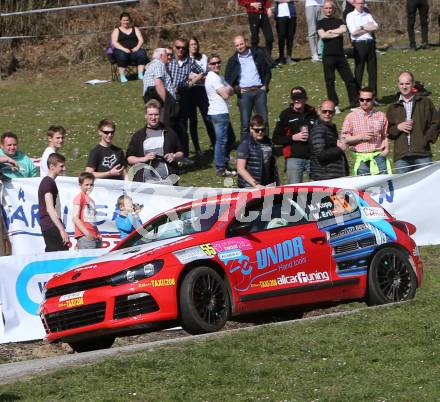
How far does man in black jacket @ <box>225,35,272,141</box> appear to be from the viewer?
65.1 ft

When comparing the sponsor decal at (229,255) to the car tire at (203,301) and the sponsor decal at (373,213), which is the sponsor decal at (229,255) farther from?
the sponsor decal at (373,213)

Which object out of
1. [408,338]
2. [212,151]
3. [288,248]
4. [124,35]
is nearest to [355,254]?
[288,248]

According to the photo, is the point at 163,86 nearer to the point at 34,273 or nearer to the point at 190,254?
the point at 34,273

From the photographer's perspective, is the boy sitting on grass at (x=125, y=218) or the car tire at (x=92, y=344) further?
the boy sitting on grass at (x=125, y=218)

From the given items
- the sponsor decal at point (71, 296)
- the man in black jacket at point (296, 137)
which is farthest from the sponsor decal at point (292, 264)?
the man in black jacket at point (296, 137)

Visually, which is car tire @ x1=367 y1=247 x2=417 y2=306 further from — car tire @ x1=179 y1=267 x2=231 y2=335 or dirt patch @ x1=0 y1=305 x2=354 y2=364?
car tire @ x1=179 y1=267 x2=231 y2=335

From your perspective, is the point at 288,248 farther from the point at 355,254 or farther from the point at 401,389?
the point at 401,389

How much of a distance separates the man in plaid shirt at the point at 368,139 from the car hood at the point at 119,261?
5111mm

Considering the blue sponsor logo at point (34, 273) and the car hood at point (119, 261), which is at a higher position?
the car hood at point (119, 261)

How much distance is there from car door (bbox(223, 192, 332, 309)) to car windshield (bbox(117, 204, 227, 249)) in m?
0.30

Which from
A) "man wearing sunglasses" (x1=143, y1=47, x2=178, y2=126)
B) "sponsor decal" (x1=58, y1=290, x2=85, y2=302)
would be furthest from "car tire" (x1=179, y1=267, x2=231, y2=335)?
"man wearing sunglasses" (x1=143, y1=47, x2=178, y2=126)

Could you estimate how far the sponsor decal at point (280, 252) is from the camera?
1222 cm

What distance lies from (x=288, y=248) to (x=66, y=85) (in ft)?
55.7

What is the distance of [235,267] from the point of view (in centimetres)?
1201
